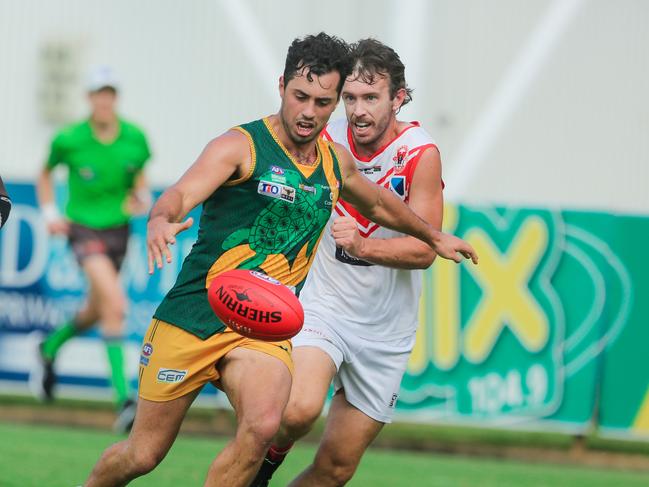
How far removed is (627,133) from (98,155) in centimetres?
959

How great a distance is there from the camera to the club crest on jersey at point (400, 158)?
7078 mm

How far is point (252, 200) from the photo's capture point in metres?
5.99

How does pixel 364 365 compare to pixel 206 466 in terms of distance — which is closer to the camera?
pixel 364 365

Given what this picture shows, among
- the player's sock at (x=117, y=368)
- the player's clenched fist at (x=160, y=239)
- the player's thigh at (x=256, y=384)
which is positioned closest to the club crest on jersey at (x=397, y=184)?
the player's thigh at (x=256, y=384)

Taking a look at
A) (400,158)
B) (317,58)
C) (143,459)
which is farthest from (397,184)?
(143,459)

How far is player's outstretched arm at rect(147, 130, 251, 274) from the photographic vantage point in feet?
17.6

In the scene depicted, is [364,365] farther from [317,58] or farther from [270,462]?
[317,58]

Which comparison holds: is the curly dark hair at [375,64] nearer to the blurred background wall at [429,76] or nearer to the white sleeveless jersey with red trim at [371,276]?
the white sleeveless jersey with red trim at [371,276]

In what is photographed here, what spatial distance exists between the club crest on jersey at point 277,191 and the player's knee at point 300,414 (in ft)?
3.53

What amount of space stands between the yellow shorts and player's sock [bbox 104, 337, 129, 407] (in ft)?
17.5

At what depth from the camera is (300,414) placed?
660 cm

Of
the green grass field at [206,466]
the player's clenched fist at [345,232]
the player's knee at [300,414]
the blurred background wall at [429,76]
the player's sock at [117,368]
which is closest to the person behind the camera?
the player's clenched fist at [345,232]

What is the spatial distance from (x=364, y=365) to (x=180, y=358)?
4.70 ft

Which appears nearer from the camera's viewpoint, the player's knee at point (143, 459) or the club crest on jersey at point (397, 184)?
the player's knee at point (143, 459)
